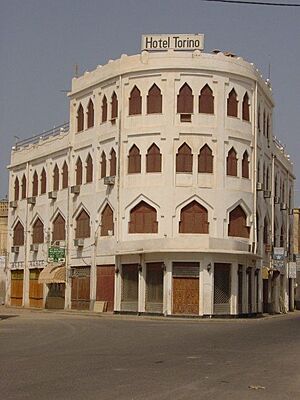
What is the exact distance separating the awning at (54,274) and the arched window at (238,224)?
38.5ft

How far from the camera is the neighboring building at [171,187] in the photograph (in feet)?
139

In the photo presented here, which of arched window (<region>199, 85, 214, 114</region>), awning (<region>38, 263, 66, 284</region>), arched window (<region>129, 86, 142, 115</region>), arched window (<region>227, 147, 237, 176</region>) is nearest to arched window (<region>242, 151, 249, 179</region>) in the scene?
arched window (<region>227, 147, 237, 176</region>)

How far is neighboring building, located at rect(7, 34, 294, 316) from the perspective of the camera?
42.5 metres

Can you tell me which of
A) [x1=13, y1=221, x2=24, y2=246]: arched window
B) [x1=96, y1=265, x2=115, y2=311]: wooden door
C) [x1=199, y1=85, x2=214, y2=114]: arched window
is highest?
[x1=199, y1=85, x2=214, y2=114]: arched window

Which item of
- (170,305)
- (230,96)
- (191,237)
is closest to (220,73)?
(230,96)

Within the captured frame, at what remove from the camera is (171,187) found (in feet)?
141

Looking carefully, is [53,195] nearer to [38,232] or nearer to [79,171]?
[79,171]

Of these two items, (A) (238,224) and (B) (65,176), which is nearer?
(A) (238,224)

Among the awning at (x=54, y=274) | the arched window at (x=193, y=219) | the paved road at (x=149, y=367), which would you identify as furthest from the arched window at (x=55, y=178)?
the paved road at (x=149, y=367)

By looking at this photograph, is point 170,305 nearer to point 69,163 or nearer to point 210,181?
point 210,181

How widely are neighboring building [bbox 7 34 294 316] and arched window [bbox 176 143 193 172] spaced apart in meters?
0.05

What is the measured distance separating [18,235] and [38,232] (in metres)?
4.04

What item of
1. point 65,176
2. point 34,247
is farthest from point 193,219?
point 34,247

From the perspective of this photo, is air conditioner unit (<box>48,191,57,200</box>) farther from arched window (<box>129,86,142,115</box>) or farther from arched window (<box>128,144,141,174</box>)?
arched window (<box>129,86,142,115</box>)
